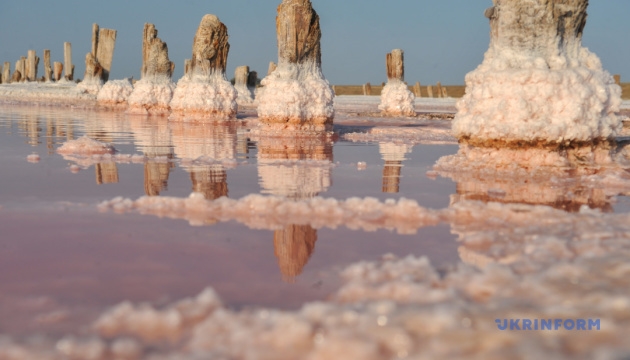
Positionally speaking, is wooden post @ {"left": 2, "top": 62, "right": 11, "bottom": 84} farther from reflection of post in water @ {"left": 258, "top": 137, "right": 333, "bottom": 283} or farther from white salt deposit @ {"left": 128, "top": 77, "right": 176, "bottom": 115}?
reflection of post in water @ {"left": 258, "top": 137, "right": 333, "bottom": 283}

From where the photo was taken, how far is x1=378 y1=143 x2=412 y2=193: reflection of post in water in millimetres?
4332

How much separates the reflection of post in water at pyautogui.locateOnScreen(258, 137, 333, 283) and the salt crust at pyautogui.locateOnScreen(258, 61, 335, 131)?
0.67m

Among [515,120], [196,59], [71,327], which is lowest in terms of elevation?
[71,327]

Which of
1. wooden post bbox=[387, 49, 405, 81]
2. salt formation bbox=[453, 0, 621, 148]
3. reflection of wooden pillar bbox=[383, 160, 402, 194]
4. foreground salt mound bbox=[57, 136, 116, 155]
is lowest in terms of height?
reflection of wooden pillar bbox=[383, 160, 402, 194]

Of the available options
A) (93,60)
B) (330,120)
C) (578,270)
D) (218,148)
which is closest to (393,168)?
(218,148)

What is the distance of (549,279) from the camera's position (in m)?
1.91

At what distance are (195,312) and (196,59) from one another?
13.7m

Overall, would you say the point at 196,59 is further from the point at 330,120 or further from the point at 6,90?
the point at 6,90

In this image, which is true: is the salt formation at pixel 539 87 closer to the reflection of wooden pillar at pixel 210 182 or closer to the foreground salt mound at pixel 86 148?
the reflection of wooden pillar at pixel 210 182

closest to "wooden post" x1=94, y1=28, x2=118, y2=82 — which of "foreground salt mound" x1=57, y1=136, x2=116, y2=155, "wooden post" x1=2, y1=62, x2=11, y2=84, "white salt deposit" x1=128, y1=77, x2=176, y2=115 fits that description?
"white salt deposit" x1=128, y1=77, x2=176, y2=115

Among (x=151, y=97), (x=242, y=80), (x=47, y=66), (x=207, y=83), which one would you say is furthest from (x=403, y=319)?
(x=47, y=66)

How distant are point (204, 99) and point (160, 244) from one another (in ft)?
39.4

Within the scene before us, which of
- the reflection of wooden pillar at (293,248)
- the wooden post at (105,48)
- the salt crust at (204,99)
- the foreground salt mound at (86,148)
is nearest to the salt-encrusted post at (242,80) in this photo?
the wooden post at (105,48)

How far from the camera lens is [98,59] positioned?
25375 mm
